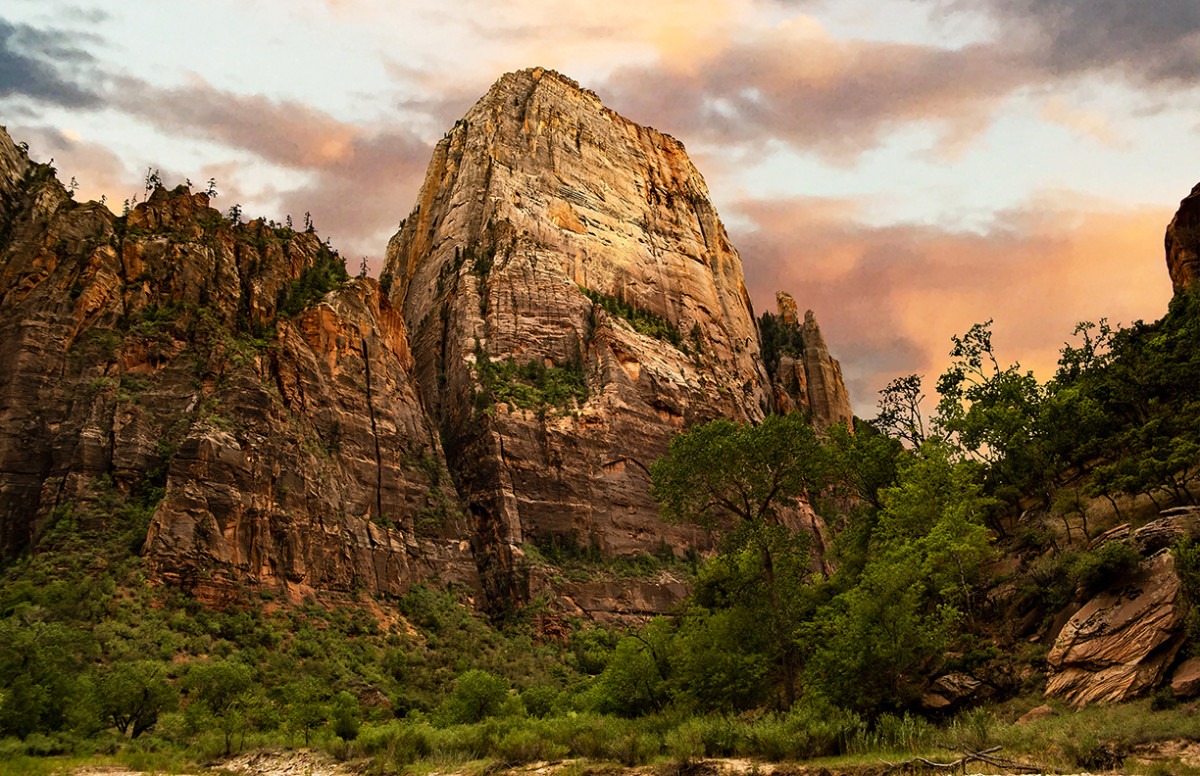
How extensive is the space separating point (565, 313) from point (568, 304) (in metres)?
1.81

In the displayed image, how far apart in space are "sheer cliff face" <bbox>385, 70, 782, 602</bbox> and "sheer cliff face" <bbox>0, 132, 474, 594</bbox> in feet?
35.1

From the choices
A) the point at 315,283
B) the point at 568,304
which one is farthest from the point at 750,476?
the point at 568,304

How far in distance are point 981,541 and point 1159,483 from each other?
270 inches

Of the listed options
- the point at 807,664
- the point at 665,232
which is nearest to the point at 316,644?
the point at 807,664

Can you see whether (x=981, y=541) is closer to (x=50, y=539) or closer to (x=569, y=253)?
(x=50, y=539)

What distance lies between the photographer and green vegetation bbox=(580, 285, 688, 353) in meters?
110

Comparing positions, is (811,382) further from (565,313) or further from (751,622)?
(751,622)

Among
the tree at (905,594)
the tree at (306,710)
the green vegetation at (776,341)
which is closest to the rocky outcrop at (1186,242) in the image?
the tree at (905,594)

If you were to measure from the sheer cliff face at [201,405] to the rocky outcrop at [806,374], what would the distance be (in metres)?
75.6

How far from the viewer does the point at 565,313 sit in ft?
343

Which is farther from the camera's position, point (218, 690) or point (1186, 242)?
point (1186, 242)

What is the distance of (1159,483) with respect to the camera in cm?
3231

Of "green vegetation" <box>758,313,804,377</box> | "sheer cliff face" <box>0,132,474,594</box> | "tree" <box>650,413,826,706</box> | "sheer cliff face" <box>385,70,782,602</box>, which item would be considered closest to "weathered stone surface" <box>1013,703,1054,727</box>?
"tree" <box>650,413,826,706</box>

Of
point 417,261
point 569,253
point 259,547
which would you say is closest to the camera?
point 259,547
